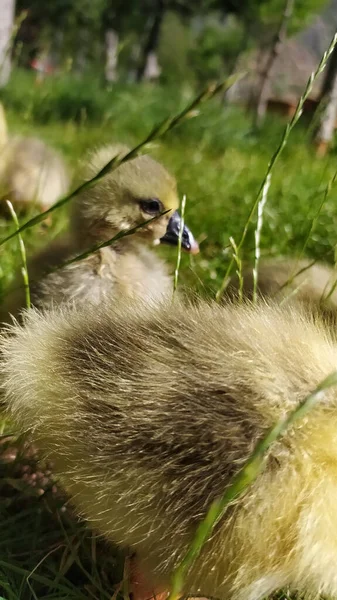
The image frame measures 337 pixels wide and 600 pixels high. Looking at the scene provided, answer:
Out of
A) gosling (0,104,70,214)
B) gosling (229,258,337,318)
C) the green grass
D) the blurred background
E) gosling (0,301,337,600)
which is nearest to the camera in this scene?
gosling (0,301,337,600)

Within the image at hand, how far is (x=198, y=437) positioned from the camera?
1.49 feet

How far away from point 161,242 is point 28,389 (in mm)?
594

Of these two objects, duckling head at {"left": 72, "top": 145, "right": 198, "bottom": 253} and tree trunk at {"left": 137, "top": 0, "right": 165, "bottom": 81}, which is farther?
tree trunk at {"left": 137, "top": 0, "right": 165, "bottom": 81}

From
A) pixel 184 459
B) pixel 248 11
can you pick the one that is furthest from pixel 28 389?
pixel 248 11

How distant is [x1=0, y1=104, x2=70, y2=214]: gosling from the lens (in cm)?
185

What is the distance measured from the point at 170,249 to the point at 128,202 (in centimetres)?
51

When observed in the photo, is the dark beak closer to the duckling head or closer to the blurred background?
the duckling head

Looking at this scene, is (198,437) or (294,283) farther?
(294,283)

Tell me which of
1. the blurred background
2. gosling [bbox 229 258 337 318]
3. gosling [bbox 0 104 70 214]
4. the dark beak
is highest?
the blurred background

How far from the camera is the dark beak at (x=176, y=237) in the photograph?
1.05m

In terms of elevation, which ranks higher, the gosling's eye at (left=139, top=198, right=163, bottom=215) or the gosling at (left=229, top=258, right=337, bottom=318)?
the gosling's eye at (left=139, top=198, right=163, bottom=215)

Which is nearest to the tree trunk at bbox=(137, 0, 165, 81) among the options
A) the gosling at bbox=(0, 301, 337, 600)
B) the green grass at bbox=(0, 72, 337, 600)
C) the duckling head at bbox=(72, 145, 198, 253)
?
the green grass at bbox=(0, 72, 337, 600)

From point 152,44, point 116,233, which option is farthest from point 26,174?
point 152,44

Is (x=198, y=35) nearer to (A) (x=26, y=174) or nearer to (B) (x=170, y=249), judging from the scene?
(A) (x=26, y=174)
